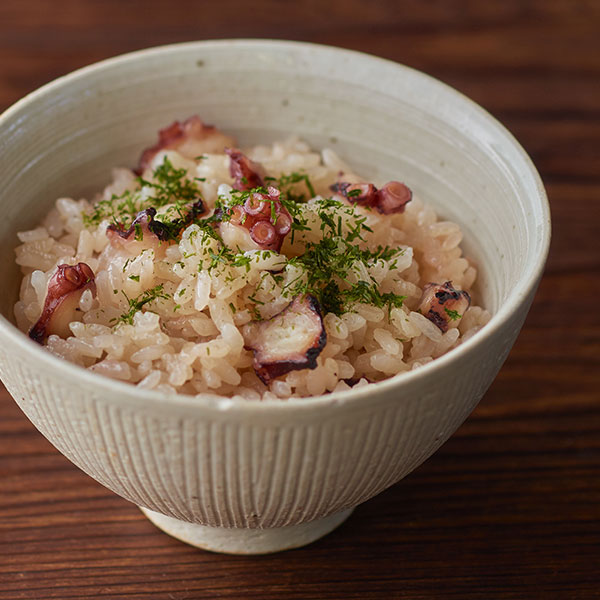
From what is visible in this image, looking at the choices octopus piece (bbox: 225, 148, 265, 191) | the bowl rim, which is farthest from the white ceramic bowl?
octopus piece (bbox: 225, 148, 265, 191)

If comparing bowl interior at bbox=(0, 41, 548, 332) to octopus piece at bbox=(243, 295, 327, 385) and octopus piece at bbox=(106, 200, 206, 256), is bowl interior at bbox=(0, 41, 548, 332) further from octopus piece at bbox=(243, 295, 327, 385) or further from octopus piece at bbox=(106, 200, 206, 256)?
octopus piece at bbox=(243, 295, 327, 385)

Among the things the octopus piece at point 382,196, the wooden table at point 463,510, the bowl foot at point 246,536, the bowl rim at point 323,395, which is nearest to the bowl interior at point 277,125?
the bowl rim at point 323,395

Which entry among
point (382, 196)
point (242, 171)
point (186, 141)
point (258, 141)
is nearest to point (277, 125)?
point (258, 141)

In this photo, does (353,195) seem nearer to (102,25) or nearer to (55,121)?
(55,121)

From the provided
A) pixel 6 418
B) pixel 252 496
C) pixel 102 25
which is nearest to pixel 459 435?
pixel 252 496

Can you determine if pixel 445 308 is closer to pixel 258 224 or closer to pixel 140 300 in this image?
pixel 258 224

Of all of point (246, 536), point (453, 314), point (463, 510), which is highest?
point (453, 314)
